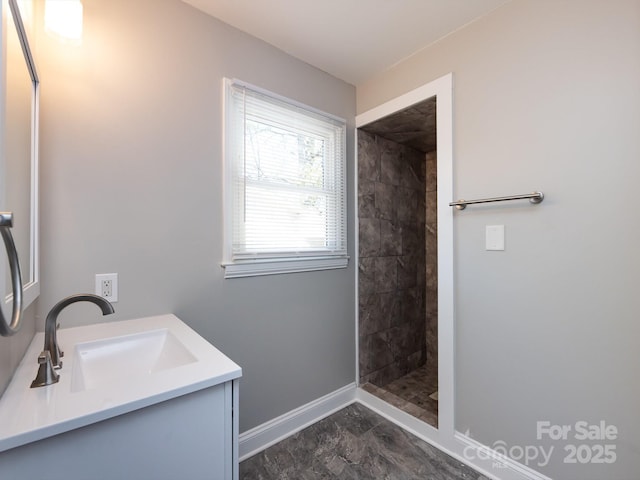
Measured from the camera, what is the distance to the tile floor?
1.52 meters

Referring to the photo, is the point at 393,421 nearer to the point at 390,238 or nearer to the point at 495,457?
the point at 495,457

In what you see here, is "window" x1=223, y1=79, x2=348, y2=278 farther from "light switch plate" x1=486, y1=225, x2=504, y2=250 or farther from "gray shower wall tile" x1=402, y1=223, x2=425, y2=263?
"light switch plate" x1=486, y1=225, x2=504, y2=250

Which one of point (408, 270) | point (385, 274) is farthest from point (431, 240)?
point (385, 274)

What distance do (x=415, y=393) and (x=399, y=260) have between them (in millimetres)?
1062

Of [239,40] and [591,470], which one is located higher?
[239,40]

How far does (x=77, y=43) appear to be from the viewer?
117cm

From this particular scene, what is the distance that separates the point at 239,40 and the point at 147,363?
1.72 metres

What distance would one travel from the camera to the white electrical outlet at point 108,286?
125cm

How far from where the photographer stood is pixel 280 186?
1815 mm

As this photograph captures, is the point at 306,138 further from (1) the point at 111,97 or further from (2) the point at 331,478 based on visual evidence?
(2) the point at 331,478

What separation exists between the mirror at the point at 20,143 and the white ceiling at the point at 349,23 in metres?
0.90

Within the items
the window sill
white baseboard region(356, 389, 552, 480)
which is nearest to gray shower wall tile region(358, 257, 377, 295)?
the window sill

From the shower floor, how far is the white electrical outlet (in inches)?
71.0

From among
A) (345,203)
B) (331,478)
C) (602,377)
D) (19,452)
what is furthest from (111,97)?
(602,377)
